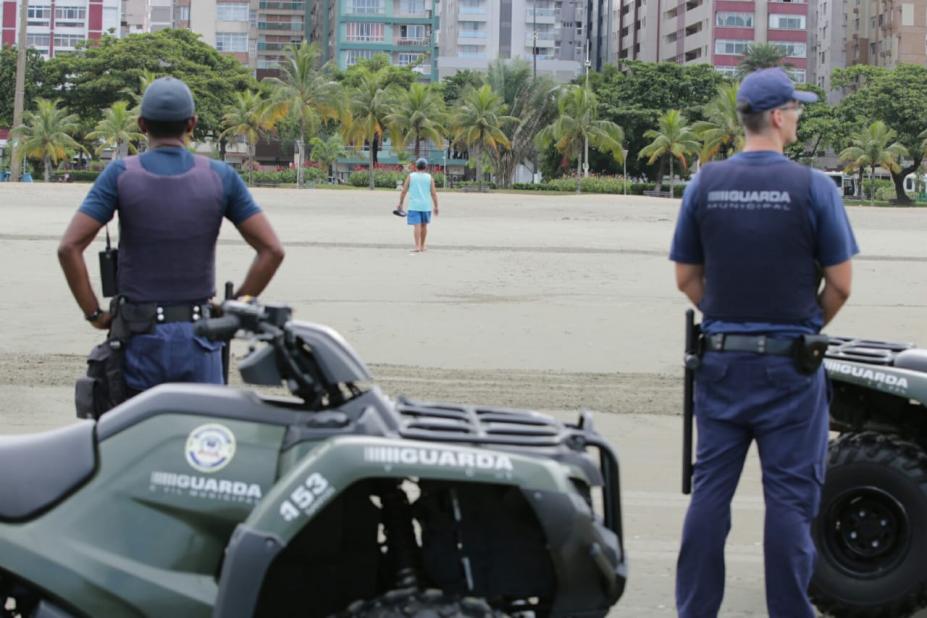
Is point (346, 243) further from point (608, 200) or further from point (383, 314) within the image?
point (608, 200)

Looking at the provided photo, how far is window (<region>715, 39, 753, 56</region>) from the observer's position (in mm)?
131000

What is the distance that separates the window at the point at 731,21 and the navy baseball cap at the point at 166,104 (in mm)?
130870

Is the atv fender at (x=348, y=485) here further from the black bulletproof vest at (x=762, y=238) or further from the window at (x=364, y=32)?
the window at (x=364, y=32)

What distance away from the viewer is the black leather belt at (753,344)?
14.3 ft

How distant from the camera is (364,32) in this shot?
13162cm

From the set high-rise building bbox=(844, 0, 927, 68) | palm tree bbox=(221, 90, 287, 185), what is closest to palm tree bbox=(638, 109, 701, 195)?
palm tree bbox=(221, 90, 287, 185)

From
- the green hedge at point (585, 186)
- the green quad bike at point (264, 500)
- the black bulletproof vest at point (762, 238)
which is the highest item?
the green hedge at point (585, 186)

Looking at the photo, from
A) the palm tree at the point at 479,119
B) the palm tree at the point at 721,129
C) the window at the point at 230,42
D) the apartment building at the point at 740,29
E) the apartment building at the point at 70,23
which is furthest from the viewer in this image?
the window at the point at 230,42

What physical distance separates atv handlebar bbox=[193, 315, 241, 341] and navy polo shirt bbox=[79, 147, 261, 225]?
155 centimetres

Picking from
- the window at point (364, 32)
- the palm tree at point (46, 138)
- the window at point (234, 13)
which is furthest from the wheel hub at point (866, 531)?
the window at point (234, 13)

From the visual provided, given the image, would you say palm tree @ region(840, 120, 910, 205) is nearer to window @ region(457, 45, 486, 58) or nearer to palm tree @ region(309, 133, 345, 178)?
palm tree @ region(309, 133, 345, 178)

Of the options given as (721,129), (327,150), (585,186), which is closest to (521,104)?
(327,150)

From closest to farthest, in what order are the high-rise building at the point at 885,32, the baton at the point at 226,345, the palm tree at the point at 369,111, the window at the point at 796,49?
1. the baton at the point at 226,345
2. the palm tree at the point at 369,111
3. the high-rise building at the point at 885,32
4. the window at the point at 796,49

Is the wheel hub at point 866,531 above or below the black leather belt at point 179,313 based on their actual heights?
below
